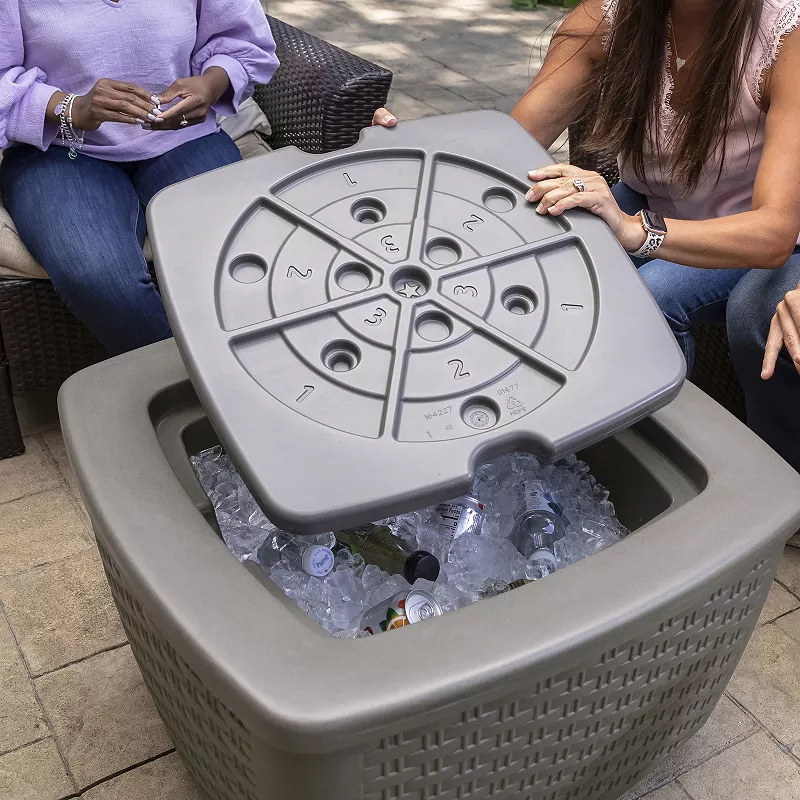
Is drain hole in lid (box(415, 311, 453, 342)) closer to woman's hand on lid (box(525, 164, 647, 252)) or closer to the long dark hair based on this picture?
woman's hand on lid (box(525, 164, 647, 252))

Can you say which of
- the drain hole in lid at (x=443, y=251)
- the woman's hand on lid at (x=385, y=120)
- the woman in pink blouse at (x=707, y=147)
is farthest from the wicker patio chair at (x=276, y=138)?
the drain hole in lid at (x=443, y=251)

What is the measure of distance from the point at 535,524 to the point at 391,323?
38cm

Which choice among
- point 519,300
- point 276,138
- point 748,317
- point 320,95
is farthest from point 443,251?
point 276,138

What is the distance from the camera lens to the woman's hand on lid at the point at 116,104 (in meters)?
1.70

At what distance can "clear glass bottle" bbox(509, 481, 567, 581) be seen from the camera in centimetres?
121

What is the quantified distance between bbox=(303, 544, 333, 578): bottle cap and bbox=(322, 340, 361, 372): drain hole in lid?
252 millimetres

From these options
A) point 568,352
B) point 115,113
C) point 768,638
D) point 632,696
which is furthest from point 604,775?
point 115,113

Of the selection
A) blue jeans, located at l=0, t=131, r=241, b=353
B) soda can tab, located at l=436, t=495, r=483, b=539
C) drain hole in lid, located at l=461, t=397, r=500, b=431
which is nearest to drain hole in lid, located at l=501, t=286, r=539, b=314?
drain hole in lid, located at l=461, t=397, r=500, b=431

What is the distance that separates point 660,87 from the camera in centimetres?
177

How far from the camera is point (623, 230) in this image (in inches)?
53.7

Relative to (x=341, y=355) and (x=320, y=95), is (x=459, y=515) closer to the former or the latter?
(x=341, y=355)

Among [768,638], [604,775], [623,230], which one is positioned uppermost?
[623,230]

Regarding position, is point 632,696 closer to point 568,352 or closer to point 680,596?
point 680,596

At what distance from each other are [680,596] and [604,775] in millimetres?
381
